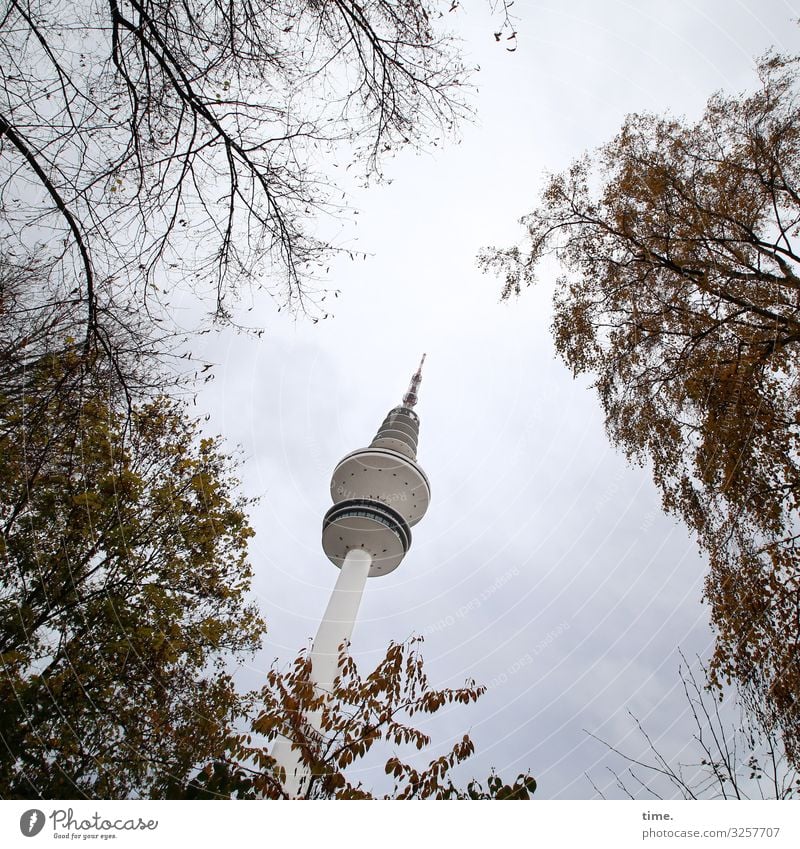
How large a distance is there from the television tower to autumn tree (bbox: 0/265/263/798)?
25498 mm

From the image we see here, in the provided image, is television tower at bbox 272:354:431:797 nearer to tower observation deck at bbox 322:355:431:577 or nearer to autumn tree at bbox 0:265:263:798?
tower observation deck at bbox 322:355:431:577

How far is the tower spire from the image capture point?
173 ft

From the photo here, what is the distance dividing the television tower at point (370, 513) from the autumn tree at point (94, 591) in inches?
1004

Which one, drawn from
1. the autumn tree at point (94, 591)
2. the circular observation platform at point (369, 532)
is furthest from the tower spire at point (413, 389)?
the autumn tree at point (94, 591)

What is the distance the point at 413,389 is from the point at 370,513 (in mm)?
18704

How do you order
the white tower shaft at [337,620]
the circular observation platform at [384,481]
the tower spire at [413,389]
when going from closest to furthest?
the white tower shaft at [337,620], the circular observation platform at [384,481], the tower spire at [413,389]

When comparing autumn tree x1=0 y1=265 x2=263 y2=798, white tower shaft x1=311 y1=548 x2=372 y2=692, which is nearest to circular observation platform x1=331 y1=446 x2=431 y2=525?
white tower shaft x1=311 y1=548 x2=372 y2=692

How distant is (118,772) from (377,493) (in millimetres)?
37125

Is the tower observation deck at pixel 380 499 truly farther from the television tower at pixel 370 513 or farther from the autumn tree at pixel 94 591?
the autumn tree at pixel 94 591

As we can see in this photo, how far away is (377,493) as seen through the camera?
1714 inches

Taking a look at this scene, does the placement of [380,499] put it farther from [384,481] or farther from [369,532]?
[369,532]

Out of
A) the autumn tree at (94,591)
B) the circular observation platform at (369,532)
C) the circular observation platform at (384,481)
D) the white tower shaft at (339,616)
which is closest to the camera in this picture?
the autumn tree at (94,591)

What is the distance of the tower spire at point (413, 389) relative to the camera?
52688 millimetres
